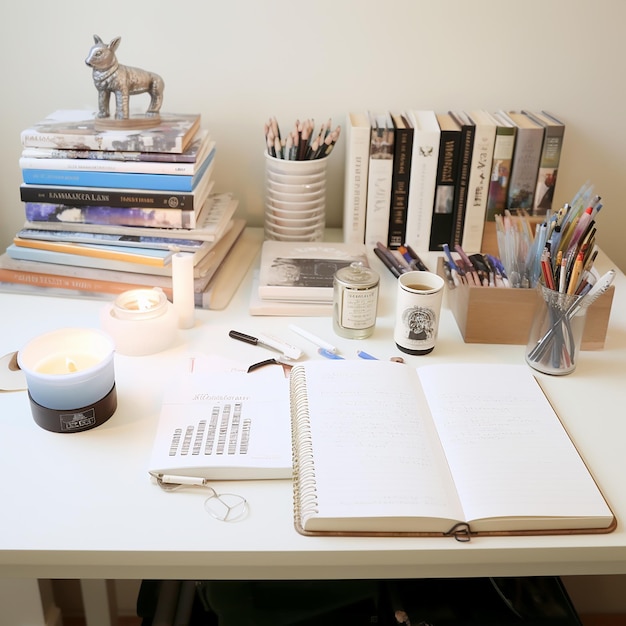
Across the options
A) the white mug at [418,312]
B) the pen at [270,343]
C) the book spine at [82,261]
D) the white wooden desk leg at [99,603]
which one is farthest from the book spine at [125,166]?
the white wooden desk leg at [99,603]

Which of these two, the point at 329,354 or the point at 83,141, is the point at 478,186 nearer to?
the point at 329,354

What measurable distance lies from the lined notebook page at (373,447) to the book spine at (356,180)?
0.41m

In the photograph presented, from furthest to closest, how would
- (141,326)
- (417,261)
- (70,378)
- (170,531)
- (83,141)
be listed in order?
1. (417,261)
2. (83,141)
3. (141,326)
4. (70,378)
5. (170,531)

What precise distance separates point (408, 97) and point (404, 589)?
2.75 ft

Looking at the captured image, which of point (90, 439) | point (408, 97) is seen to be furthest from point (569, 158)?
point (90, 439)

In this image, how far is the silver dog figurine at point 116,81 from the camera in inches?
42.9

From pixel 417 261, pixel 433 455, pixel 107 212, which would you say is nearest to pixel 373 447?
pixel 433 455

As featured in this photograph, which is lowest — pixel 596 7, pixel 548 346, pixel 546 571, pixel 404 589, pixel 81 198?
pixel 404 589

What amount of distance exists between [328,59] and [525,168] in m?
0.39

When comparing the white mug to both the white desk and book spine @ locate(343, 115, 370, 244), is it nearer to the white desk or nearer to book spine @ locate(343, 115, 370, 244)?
the white desk

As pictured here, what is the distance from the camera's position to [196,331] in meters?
1.03

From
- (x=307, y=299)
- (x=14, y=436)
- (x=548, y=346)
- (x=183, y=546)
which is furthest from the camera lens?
(x=307, y=299)

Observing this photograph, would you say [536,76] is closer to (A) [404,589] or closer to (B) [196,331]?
(B) [196,331]

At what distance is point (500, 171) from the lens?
1.23m
